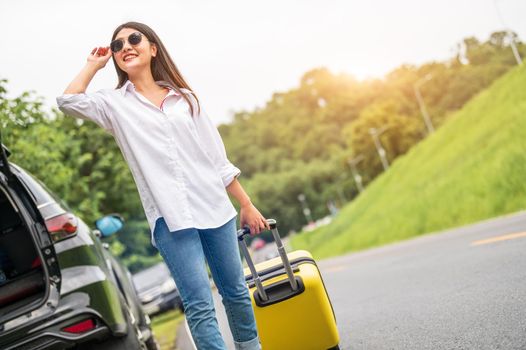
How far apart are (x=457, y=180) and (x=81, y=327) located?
21681 mm

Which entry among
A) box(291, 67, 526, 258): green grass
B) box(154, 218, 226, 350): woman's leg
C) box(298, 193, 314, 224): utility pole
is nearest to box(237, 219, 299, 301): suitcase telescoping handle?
box(154, 218, 226, 350): woman's leg

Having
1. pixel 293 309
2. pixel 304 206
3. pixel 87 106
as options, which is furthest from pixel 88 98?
pixel 304 206

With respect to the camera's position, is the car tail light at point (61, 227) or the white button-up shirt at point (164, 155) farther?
the car tail light at point (61, 227)

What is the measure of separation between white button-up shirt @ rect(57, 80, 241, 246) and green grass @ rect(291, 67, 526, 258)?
44.6ft

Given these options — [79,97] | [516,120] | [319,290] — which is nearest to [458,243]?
[319,290]

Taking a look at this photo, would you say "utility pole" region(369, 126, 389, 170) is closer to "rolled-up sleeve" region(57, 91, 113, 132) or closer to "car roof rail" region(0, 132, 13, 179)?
"car roof rail" region(0, 132, 13, 179)

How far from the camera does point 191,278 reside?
3.41 meters

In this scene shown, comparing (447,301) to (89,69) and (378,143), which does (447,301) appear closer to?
(89,69)

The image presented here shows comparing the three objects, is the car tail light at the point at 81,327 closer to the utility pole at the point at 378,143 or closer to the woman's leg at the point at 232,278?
the woman's leg at the point at 232,278

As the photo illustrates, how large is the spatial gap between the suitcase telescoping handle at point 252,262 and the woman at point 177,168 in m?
0.17

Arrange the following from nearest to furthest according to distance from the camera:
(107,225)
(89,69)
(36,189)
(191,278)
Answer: (191,278) < (89,69) < (36,189) < (107,225)

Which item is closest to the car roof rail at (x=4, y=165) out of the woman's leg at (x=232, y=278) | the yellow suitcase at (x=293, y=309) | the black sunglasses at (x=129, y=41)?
the black sunglasses at (x=129, y=41)

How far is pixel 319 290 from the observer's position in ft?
14.2

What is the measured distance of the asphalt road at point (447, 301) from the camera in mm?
4371
